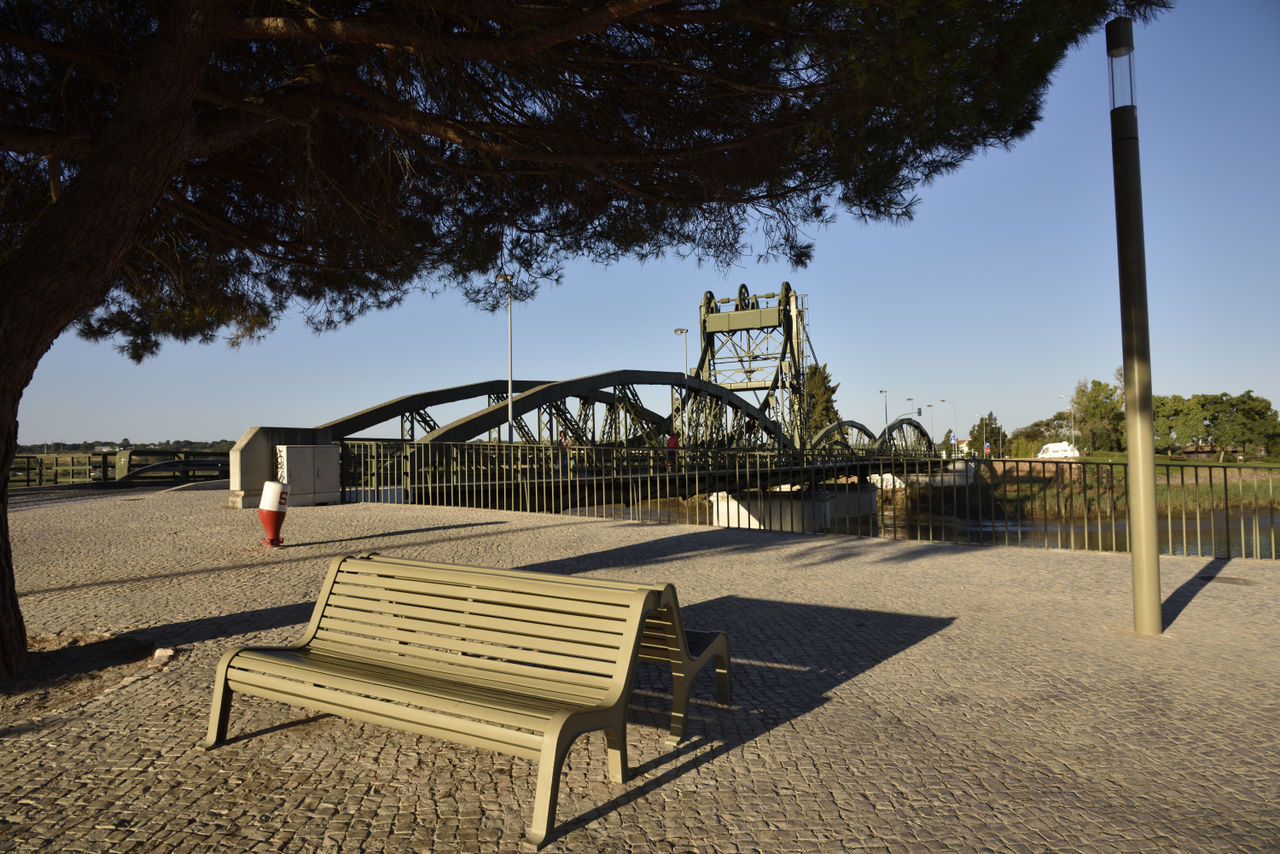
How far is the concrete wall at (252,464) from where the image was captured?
14.0 meters

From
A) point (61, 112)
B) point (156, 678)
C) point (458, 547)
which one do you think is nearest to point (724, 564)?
point (458, 547)

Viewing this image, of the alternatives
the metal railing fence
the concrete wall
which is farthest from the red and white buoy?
the metal railing fence

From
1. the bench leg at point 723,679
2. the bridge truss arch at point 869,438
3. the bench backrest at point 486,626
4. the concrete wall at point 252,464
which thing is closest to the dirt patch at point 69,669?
the bench backrest at point 486,626

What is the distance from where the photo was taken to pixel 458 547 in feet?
30.2

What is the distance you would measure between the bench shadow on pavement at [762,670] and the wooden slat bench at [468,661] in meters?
0.40

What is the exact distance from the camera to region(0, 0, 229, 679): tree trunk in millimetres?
4230

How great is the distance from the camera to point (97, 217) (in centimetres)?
435

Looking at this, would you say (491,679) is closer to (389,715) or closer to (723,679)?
(389,715)

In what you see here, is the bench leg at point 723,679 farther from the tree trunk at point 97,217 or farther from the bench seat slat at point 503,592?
the tree trunk at point 97,217

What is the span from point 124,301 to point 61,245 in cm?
644

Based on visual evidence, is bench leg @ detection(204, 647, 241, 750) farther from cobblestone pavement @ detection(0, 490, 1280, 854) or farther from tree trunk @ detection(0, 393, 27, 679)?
tree trunk @ detection(0, 393, 27, 679)

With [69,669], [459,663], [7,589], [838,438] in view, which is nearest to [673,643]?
[459,663]

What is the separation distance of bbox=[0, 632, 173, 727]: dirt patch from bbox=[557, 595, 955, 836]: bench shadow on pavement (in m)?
2.88

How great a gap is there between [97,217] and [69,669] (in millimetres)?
2568
